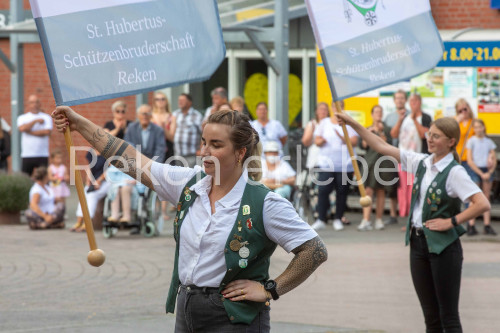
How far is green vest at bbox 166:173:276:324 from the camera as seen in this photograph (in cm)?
454

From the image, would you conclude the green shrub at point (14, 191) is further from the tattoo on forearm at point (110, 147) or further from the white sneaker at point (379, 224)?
the tattoo on forearm at point (110, 147)

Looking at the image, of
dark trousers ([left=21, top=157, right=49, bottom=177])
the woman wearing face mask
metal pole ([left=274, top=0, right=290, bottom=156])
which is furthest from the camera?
dark trousers ([left=21, top=157, right=49, bottom=177])

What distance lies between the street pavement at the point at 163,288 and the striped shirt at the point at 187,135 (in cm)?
195

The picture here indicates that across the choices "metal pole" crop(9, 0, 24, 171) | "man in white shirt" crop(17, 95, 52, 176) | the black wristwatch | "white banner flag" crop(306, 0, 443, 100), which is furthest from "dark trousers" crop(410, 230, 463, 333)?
"metal pole" crop(9, 0, 24, 171)

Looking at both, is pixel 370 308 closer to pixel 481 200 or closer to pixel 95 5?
pixel 481 200

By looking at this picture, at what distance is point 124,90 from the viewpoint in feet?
18.1

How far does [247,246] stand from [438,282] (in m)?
2.53

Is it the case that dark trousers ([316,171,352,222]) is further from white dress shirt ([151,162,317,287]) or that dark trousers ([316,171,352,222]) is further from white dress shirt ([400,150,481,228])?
white dress shirt ([151,162,317,287])

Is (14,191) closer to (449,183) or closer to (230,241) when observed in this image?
(449,183)

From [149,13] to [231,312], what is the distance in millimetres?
1863

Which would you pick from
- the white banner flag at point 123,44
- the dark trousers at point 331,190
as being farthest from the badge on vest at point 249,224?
the dark trousers at point 331,190

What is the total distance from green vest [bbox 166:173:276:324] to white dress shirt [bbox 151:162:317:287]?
0.9 inches

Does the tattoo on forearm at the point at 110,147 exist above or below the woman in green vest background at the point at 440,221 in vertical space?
above

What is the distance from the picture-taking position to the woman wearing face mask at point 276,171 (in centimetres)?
1416
